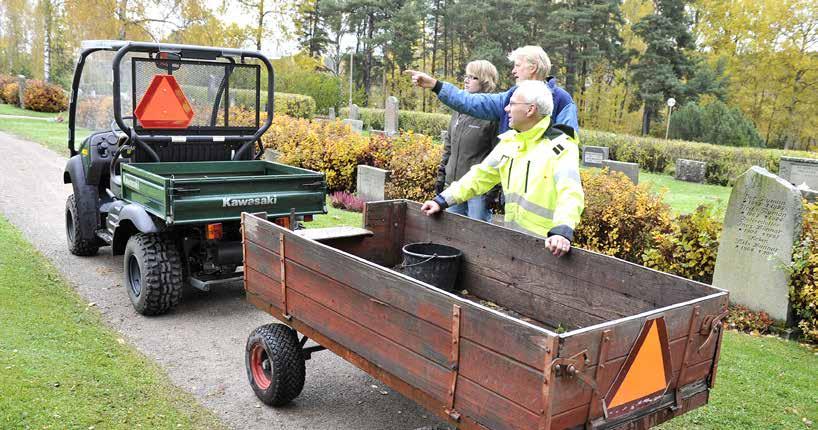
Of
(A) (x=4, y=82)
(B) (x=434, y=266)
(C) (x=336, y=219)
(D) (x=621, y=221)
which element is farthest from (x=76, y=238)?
(A) (x=4, y=82)

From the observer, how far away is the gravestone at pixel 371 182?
10234mm

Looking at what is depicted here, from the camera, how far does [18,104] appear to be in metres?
33.5

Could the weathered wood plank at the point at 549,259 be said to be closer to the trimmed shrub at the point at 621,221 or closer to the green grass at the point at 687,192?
the trimmed shrub at the point at 621,221

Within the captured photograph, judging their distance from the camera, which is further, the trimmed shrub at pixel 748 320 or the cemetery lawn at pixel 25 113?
the cemetery lawn at pixel 25 113

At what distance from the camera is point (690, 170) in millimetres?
18859

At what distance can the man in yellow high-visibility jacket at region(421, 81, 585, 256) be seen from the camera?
3.62 m

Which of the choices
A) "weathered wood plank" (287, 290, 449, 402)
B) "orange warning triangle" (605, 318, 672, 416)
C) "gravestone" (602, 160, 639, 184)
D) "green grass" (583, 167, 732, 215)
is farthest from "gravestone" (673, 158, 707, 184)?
"orange warning triangle" (605, 318, 672, 416)

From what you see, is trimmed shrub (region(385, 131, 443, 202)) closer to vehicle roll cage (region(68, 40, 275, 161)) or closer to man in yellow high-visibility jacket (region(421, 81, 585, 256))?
vehicle roll cage (region(68, 40, 275, 161))

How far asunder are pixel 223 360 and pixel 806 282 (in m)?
4.72

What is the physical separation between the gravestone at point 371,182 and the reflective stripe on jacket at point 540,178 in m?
6.03

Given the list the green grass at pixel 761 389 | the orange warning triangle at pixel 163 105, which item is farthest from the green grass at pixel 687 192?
the orange warning triangle at pixel 163 105

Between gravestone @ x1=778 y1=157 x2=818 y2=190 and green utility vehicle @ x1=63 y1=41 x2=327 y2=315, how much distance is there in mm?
11154

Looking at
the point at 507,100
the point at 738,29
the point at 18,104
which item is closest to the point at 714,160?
the point at 507,100

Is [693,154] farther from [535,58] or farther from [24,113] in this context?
[24,113]
